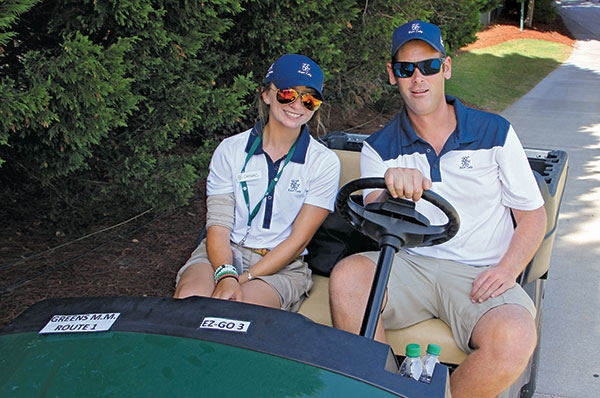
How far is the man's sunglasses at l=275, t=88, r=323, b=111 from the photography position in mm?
2771

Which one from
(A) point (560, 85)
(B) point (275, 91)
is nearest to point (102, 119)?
(B) point (275, 91)

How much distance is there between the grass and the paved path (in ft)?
2.03

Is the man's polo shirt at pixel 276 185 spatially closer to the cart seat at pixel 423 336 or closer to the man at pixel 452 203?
the man at pixel 452 203

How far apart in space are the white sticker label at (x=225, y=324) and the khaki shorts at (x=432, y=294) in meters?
0.93

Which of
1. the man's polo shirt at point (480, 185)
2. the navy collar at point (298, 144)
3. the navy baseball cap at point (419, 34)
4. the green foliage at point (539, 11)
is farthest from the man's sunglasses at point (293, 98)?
the green foliage at point (539, 11)

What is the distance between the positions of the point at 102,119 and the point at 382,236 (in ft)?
6.68

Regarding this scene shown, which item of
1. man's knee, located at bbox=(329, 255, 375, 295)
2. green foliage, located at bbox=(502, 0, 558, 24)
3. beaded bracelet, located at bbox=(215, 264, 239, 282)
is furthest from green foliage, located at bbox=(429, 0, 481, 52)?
green foliage, located at bbox=(502, 0, 558, 24)

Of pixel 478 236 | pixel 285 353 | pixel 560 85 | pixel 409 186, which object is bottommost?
pixel 560 85

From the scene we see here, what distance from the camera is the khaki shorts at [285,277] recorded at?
8.82 feet

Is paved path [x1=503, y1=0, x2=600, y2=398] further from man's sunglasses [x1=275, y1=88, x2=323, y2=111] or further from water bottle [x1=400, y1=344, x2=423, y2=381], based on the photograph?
man's sunglasses [x1=275, y1=88, x2=323, y2=111]

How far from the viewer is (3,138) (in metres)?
2.98

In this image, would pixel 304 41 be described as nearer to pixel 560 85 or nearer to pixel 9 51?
pixel 9 51

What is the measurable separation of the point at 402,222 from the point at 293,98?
92 cm

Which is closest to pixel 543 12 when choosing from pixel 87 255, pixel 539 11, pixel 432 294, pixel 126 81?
pixel 539 11
